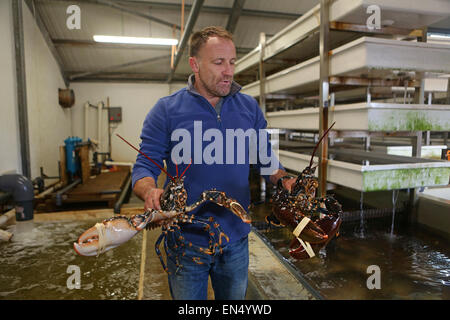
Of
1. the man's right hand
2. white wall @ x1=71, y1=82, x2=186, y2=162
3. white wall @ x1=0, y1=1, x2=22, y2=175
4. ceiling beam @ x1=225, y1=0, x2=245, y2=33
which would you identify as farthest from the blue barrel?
the man's right hand

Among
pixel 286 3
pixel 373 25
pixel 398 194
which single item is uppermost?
pixel 286 3

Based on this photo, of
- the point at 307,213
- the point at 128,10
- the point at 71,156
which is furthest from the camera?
the point at 128,10

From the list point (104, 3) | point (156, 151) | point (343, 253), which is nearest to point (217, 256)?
point (156, 151)

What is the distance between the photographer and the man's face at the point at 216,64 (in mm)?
1533

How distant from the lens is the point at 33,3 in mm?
7020

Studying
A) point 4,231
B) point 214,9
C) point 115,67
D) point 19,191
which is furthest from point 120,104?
point 4,231

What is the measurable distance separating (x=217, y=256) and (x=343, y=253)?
198 cm

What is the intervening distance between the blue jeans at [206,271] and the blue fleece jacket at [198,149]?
8 centimetres

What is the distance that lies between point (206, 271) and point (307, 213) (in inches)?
25.6

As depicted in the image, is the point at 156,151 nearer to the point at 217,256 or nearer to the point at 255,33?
the point at 217,256

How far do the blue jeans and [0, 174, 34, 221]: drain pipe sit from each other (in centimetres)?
367

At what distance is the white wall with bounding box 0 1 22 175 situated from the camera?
550 centimetres

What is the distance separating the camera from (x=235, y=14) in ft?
25.1

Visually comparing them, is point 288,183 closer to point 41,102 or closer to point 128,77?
point 41,102
